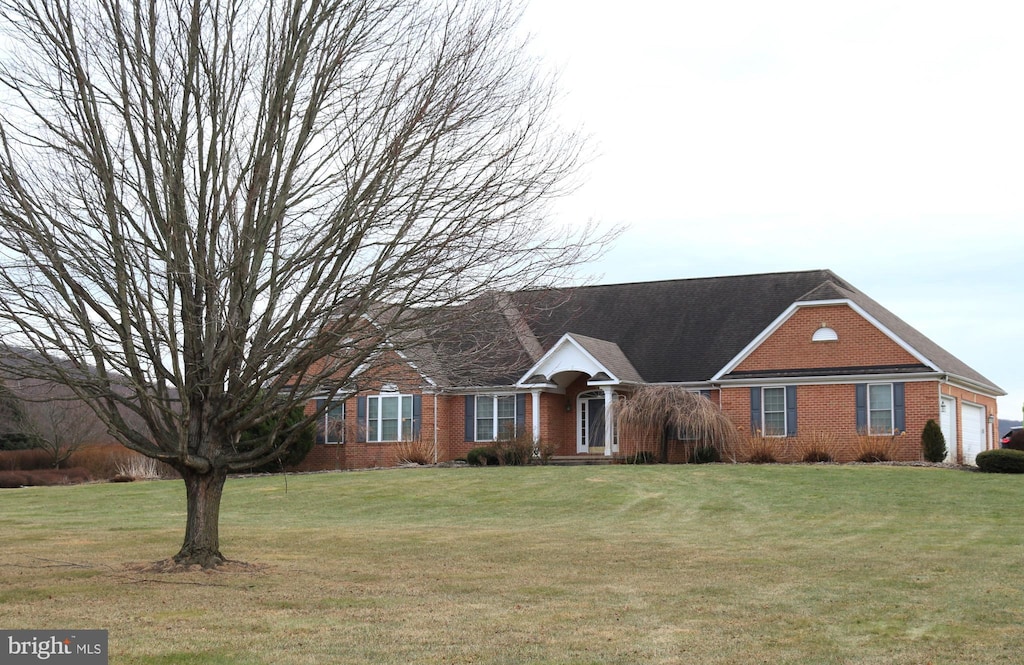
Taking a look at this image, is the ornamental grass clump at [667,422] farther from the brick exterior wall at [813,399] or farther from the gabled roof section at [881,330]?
the gabled roof section at [881,330]

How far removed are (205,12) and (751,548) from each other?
34.3 ft

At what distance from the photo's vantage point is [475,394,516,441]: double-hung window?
123ft

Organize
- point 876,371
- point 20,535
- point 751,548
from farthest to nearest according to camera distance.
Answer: point 876,371
point 20,535
point 751,548

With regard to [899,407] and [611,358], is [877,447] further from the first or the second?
[611,358]

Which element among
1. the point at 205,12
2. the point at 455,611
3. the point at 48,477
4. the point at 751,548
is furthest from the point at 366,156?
the point at 48,477

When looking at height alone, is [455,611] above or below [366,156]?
below

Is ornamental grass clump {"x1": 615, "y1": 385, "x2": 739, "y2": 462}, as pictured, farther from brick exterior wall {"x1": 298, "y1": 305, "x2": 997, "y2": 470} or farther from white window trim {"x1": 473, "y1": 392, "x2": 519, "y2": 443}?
white window trim {"x1": 473, "y1": 392, "x2": 519, "y2": 443}

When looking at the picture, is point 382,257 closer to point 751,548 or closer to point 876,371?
point 751,548

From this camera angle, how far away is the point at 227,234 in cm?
1318

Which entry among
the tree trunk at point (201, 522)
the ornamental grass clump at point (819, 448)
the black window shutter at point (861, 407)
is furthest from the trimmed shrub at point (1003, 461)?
the tree trunk at point (201, 522)

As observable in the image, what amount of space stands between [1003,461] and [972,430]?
28.3 ft

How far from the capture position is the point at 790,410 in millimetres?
34438

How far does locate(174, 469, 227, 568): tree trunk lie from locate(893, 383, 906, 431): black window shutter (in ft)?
78.5

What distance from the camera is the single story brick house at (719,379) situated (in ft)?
110
